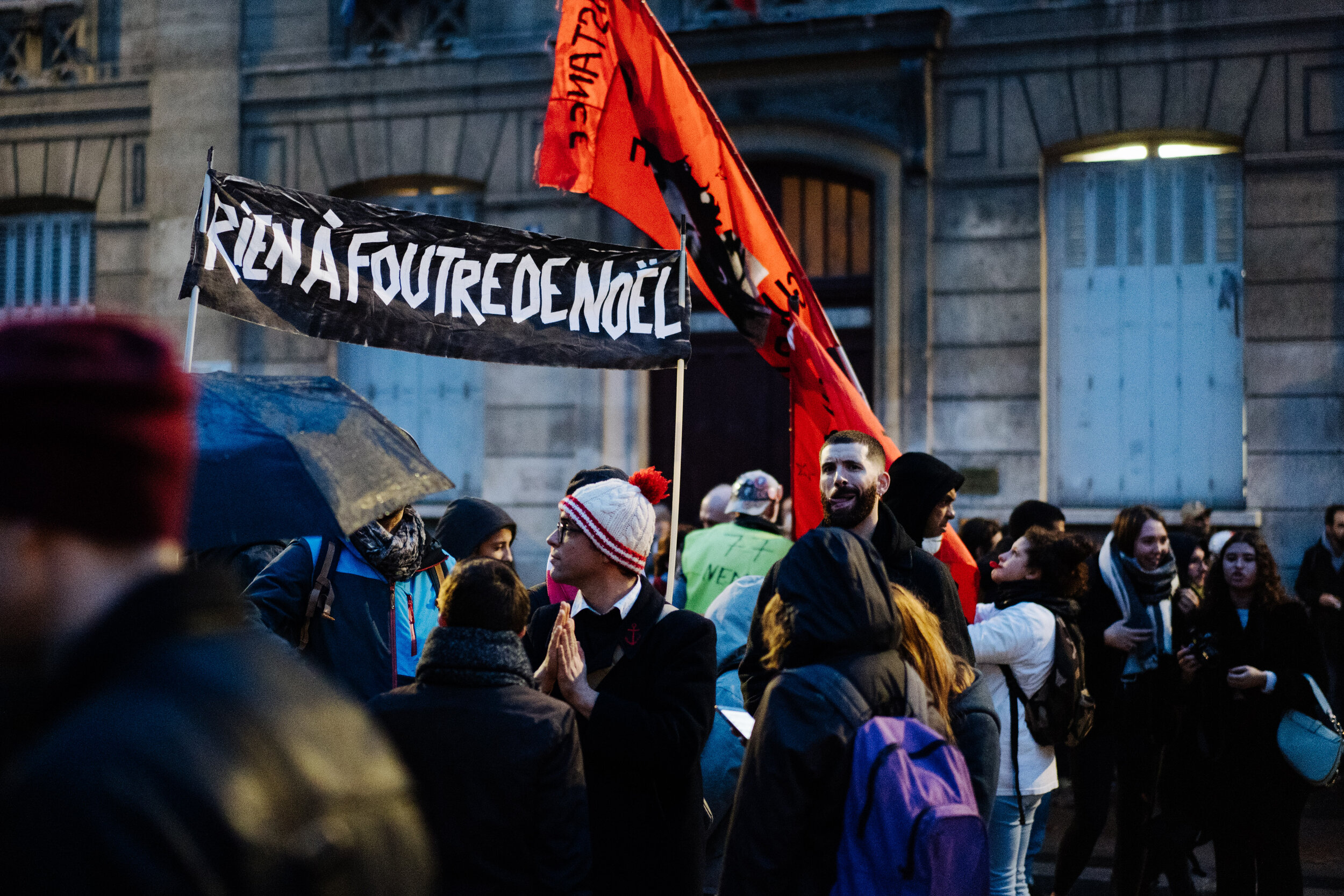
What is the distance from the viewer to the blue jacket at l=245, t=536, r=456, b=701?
399cm

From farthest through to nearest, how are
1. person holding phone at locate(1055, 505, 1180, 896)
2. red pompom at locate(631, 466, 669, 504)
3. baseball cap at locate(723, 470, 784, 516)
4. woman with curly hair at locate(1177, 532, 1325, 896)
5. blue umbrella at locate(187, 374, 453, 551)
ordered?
baseball cap at locate(723, 470, 784, 516)
person holding phone at locate(1055, 505, 1180, 896)
woman with curly hair at locate(1177, 532, 1325, 896)
red pompom at locate(631, 466, 669, 504)
blue umbrella at locate(187, 374, 453, 551)

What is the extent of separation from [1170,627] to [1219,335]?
18.2 feet

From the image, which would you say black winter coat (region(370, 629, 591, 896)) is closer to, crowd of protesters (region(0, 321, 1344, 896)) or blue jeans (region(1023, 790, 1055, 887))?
crowd of protesters (region(0, 321, 1344, 896))

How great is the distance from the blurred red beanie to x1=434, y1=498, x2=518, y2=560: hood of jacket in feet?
12.2

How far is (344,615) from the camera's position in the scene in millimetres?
4059

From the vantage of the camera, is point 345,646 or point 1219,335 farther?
point 1219,335

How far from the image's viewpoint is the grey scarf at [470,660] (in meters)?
2.92

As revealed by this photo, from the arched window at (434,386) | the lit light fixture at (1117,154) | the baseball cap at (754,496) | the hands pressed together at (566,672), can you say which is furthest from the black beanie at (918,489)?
the arched window at (434,386)

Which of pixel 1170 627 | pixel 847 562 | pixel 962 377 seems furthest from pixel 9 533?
pixel 962 377

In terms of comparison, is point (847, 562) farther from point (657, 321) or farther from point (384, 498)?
point (657, 321)

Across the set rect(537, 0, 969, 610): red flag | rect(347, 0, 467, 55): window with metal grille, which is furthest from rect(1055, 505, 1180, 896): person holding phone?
rect(347, 0, 467, 55): window with metal grille

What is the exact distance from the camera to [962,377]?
1152cm

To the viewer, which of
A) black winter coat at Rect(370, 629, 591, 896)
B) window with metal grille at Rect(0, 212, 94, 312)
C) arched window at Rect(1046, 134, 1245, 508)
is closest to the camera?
black winter coat at Rect(370, 629, 591, 896)

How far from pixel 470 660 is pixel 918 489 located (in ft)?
8.60
